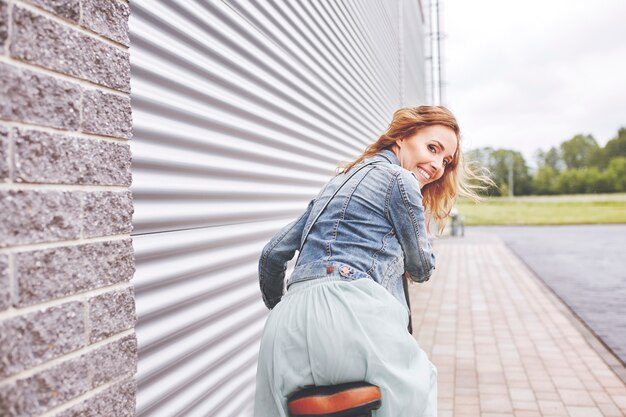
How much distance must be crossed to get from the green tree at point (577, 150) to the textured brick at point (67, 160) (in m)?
117

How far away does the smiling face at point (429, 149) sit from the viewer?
2.07m

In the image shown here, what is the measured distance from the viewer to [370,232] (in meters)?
1.73

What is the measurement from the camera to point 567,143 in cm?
10962

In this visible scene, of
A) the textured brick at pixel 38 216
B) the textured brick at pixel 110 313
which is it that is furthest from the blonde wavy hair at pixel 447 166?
the textured brick at pixel 38 216

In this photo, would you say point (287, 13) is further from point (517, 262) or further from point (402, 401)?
point (517, 262)

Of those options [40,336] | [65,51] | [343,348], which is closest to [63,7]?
[65,51]

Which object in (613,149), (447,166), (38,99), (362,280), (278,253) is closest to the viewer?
(38,99)

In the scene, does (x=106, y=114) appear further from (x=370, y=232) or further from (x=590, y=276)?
(x=590, y=276)

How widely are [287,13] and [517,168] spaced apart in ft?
305

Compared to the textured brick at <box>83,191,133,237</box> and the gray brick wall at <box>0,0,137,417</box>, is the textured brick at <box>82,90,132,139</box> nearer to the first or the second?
the gray brick wall at <box>0,0,137,417</box>

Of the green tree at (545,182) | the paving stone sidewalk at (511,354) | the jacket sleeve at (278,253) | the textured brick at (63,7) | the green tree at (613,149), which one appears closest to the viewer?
the textured brick at (63,7)

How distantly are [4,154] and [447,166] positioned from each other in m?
1.73

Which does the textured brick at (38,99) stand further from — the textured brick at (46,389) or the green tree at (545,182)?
the green tree at (545,182)

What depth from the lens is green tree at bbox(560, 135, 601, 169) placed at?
10662 centimetres
